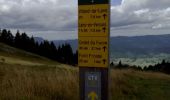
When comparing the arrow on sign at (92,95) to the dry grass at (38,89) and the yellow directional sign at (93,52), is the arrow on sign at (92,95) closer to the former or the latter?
the yellow directional sign at (93,52)

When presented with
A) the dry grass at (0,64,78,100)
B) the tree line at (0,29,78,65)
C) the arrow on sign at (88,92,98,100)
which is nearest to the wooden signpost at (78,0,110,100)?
the arrow on sign at (88,92,98,100)

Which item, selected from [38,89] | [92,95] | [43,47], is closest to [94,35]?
[92,95]

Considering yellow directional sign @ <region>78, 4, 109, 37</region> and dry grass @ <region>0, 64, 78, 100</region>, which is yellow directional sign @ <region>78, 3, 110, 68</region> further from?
dry grass @ <region>0, 64, 78, 100</region>

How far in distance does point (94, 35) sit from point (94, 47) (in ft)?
0.51

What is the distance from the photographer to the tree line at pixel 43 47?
96062mm

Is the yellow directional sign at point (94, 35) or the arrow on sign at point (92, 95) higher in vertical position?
the yellow directional sign at point (94, 35)

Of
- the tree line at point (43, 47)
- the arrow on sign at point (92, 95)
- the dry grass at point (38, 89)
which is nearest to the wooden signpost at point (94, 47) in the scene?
the arrow on sign at point (92, 95)

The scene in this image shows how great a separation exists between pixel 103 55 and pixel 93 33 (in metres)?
0.31

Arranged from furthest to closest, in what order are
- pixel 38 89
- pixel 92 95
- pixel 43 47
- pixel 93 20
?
pixel 43 47 → pixel 38 89 → pixel 92 95 → pixel 93 20

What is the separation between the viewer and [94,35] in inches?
200

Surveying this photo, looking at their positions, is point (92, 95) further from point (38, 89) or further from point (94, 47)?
A: point (38, 89)

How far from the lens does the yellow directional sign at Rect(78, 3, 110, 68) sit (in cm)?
505

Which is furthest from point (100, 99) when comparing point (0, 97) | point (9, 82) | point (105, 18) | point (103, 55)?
point (9, 82)

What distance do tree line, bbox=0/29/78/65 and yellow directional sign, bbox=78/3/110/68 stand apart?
87.0m
